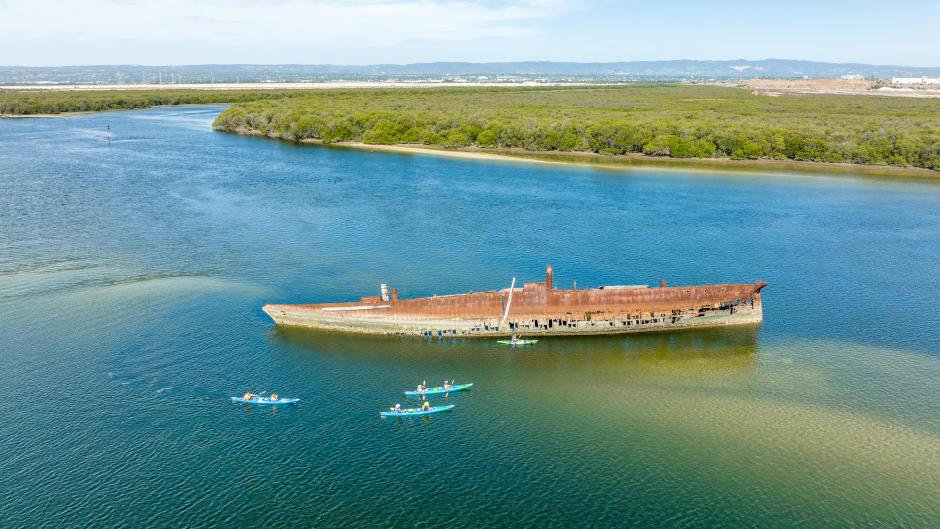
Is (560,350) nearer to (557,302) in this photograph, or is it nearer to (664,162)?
(557,302)

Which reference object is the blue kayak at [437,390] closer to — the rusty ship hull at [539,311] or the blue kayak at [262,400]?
the blue kayak at [262,400]

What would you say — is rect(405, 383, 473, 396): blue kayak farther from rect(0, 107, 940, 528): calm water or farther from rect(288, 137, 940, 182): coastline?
rect(288, 137, 940, 182): coastline

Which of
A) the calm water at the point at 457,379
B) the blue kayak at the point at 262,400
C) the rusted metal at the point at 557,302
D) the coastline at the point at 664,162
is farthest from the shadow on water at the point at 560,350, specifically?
the coastline at the point at 664,162

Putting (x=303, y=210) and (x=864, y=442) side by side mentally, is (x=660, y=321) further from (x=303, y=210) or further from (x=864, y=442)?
(x=303, y=210)

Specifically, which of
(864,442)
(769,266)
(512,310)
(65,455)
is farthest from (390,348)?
(769,266)

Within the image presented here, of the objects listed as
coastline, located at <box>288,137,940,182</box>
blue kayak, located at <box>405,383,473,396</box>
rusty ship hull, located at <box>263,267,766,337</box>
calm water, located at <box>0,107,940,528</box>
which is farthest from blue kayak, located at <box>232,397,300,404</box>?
coastline, located at <box>288,137,940,182</box>

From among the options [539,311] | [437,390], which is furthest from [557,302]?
[437,390]
